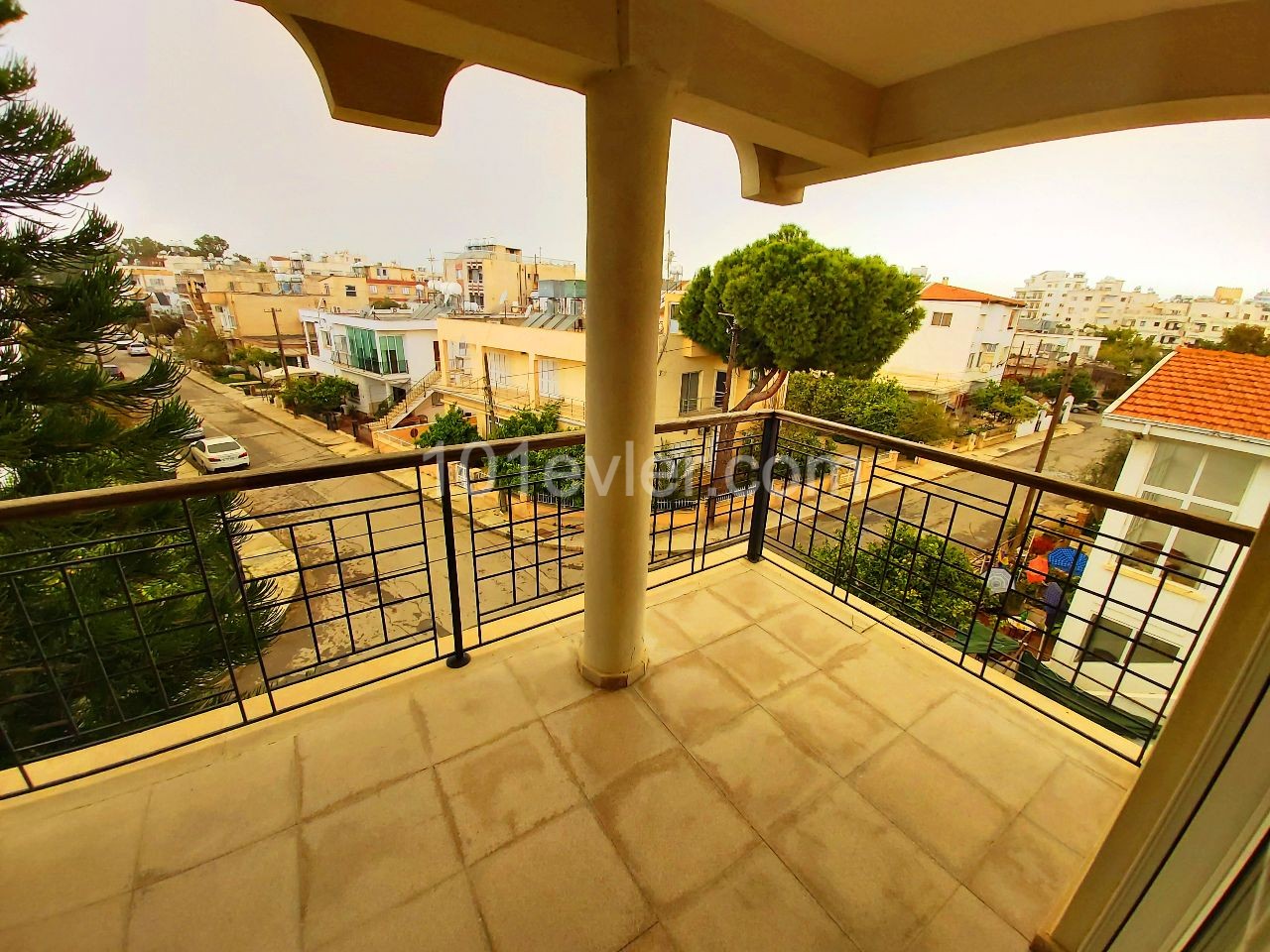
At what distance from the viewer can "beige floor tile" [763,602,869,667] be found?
7.16 feet

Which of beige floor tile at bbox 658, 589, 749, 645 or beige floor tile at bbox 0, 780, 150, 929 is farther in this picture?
beige floor tile at bbox 658, 589, 749, 645

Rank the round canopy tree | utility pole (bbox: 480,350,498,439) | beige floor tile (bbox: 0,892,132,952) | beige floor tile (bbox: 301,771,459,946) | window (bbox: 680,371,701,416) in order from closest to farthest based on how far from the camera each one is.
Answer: beige floor tile (bbox: 0,892,132,952)
beige floor tile (bbox: 301,771,459,946)
the round canopy tree
utility pole (bbox: 480,350,498,439)
window (bbox: 680,371,701,416)

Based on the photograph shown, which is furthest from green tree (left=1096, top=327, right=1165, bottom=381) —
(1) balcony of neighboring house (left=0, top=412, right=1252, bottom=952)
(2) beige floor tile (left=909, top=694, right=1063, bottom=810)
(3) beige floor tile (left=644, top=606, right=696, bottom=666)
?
(3) beige floor tile (left=644, top=606, right=696, bottom=666)

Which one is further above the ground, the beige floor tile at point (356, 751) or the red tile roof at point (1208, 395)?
the red tile roof at point (1208, 395)

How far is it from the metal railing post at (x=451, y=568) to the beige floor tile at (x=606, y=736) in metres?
0.50

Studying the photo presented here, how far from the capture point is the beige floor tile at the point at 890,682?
1.90 meters

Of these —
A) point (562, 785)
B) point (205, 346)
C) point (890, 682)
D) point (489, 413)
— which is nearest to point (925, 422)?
point (489, 413)

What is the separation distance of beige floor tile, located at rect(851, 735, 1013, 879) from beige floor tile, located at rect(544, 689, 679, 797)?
0.70 m

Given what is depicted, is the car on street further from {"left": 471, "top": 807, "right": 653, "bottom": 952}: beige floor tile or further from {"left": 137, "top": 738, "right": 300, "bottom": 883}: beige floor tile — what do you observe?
{"left": 471, "top": 807, "right": 653, "bottom": 952}: beige floor tile

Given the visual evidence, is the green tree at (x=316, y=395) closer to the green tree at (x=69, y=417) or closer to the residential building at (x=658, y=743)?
the green tree at (x=69, y=417)

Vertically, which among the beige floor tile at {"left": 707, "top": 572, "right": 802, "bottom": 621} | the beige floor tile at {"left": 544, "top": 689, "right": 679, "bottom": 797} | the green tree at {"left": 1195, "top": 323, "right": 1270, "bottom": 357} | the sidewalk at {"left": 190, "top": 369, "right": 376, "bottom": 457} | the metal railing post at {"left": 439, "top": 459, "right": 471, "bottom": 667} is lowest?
the sidewalk at {"left": 190, "top": 369, "right": 376, "bottom": 457}

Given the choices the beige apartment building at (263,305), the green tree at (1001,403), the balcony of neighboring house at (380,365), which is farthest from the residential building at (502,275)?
the green tree at (1001,403)

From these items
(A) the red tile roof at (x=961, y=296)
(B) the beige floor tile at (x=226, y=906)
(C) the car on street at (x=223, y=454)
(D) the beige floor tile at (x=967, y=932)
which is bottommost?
(C) the car on street at (x=223, y=454)

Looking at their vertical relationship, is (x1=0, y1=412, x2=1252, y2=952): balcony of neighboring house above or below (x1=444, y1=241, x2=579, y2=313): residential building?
below
